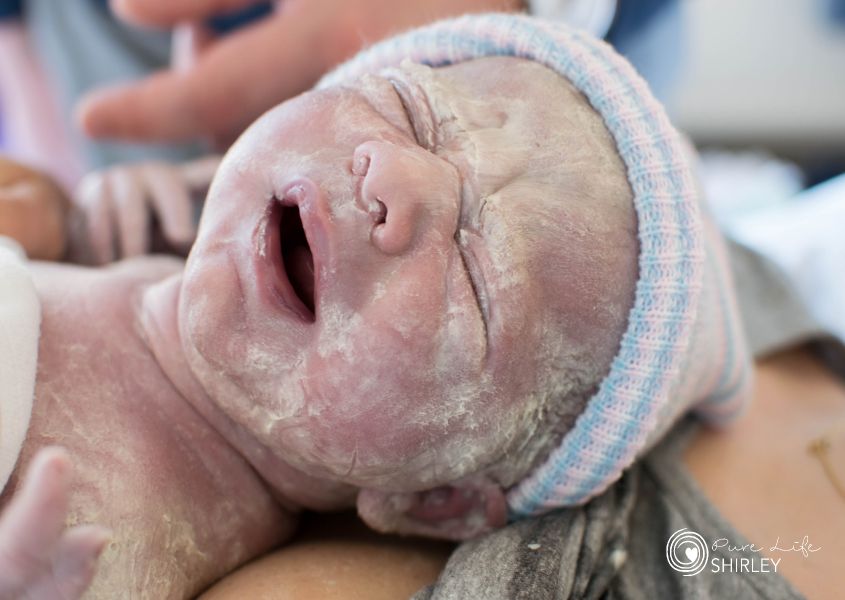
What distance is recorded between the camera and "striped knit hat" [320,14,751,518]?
2.67 ft

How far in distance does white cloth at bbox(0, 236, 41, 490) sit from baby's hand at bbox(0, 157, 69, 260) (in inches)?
7.4

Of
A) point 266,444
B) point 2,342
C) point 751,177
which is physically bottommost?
point 751,177

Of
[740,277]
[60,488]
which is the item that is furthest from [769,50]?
[60,488]

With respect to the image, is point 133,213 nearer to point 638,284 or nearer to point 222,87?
point 222,87

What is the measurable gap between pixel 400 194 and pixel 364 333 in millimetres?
134

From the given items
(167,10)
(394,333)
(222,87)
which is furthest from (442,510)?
(167,10)

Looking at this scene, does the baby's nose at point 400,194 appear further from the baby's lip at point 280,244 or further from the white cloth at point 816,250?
the white cloth at point 816,250

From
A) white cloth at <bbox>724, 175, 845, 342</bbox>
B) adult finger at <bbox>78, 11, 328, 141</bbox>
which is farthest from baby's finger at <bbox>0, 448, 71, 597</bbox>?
white cloth at <bbox>724, 175, 845, 342</bbox>

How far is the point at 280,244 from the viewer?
0.84 metres

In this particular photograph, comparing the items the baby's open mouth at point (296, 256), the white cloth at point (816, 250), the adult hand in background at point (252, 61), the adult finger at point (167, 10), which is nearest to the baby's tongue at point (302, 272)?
the baby's open mouth at point (296, 256)

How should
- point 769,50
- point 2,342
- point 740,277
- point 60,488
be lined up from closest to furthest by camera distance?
point 60,488 → point 2,342 → point 740,277 → point 769,50

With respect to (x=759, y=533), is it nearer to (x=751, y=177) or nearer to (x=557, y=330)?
(x=557, y=330)

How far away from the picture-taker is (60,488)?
0.58 m

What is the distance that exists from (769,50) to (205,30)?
6.81ft
